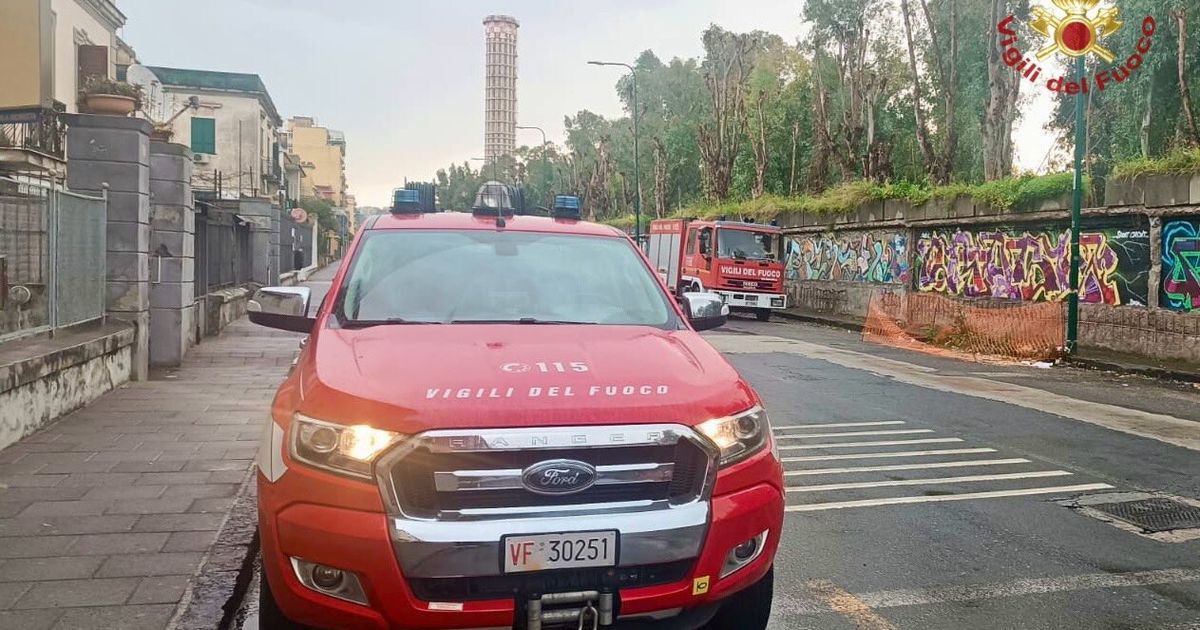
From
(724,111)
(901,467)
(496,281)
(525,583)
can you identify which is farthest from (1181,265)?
(724,111)

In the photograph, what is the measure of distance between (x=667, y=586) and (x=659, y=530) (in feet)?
0.71

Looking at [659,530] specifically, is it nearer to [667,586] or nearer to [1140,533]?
[667,586]

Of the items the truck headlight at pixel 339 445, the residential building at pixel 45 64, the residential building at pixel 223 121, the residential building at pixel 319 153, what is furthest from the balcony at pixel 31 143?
the residential building at pixel 319 153

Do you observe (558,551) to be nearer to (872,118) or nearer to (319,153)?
(872,118)

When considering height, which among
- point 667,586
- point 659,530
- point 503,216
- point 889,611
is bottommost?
point 889,611

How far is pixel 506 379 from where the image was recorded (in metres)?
3.40

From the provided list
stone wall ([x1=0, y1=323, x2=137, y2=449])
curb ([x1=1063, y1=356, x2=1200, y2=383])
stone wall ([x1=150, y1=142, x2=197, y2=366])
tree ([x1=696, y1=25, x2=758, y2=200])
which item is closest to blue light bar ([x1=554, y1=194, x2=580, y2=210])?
stone wall ([x1=0, y1=323, x2=137, y2=449])

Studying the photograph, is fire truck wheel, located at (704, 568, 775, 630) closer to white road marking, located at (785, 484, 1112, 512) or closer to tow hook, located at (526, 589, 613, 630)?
tow hook, located at (526, 589, 613, 630)

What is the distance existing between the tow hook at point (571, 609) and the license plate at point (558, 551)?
110mm

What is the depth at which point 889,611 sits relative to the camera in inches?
173

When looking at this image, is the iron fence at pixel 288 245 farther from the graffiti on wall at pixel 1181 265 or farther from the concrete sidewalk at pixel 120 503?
the graffiti on wall at pixel 1181 265

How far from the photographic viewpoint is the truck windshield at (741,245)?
2638cm

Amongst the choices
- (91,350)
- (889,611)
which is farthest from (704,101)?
(889,611)

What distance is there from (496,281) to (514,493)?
A: 5.56ft
